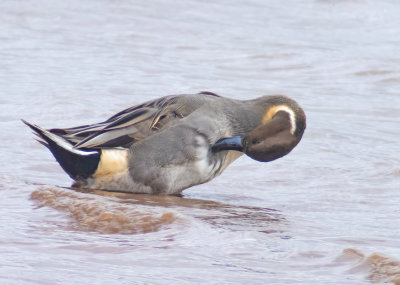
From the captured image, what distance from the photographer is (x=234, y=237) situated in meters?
5.71

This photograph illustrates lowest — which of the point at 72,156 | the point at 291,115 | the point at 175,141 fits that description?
the point at 72,156

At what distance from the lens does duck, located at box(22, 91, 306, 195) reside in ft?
22.5

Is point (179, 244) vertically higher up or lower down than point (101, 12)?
lower down

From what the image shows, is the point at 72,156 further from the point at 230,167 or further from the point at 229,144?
the point at 230,167

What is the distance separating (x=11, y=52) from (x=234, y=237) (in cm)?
761

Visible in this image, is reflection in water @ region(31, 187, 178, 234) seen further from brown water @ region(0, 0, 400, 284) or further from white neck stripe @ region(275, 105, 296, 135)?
white neck stripe @ region(275, 105, 296, 135)

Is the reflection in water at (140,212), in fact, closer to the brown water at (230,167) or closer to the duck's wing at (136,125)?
the brown water at (230,167)

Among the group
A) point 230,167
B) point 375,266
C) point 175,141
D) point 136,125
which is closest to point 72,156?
point 136,125

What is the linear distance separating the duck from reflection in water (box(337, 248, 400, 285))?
5.66 ft

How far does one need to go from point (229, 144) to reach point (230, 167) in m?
1.67

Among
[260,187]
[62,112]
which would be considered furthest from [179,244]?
[62,112]

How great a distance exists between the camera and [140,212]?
19.9 ft

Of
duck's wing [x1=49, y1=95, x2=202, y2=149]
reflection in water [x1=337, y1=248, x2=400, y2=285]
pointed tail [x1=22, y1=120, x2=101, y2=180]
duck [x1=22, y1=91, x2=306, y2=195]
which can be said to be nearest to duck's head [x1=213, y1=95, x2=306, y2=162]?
duck [x1=22, y1=91, x2=306, y2=195]

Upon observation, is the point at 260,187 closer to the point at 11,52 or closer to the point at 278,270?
the point at 278,270
